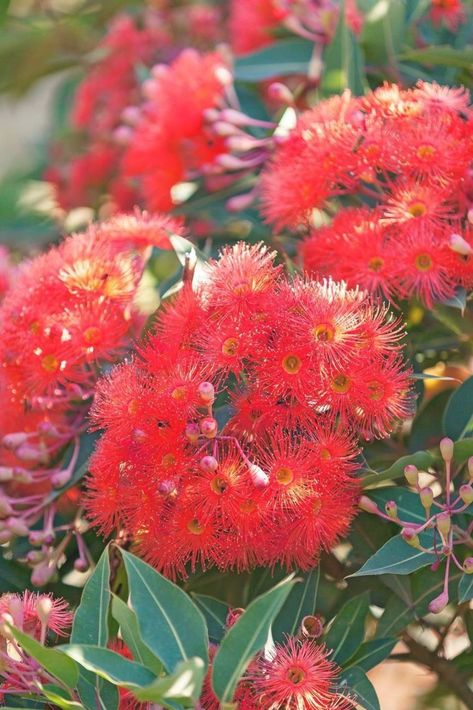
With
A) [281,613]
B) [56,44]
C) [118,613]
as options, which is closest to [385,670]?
[281,613]

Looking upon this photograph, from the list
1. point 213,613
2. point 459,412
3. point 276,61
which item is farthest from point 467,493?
point 276,61

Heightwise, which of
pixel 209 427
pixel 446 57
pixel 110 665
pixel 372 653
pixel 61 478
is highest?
pixel 446 57

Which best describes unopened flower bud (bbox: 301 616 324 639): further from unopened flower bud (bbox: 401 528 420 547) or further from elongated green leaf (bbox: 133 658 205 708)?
elongated green leaf (bbox: 133 658 205 708)

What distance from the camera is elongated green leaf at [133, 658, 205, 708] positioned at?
86cm

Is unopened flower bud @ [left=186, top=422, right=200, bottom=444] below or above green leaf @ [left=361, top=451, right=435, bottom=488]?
above

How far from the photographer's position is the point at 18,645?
40.8 inches

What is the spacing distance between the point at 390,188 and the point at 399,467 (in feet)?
1.34

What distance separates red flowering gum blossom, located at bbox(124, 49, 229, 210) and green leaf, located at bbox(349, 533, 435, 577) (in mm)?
849

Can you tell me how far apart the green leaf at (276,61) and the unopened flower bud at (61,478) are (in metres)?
0.88

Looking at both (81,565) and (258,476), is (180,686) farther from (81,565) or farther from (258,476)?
(81,565)

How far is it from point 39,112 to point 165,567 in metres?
4.14

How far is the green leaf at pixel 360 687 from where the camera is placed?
1.11 metres

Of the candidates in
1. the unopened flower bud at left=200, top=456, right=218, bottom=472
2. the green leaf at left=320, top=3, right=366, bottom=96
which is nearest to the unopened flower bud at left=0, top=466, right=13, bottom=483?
the unopened flower bud at left=200, top=456, right=218, bottom=472

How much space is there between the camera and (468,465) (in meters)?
1.13
